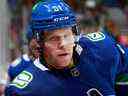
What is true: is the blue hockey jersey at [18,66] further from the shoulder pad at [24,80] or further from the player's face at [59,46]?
the player's face at [59,46]

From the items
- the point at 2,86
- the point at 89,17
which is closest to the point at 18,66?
the point at 2,86

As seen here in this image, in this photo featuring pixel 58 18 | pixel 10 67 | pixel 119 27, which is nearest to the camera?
pixel 58 18

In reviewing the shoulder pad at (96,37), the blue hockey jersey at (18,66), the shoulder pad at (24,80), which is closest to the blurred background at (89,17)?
the blue hockey jersey at (18,66)

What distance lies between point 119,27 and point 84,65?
636cm

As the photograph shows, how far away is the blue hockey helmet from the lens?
293 centimetres

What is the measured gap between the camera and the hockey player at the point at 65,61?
9.64ft

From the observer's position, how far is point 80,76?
3090 millimetres

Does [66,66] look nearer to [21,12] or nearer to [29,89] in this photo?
[29,89]

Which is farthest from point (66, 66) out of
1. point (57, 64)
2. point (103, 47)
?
point (103, 47)

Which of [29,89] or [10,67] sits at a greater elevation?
[29,89]

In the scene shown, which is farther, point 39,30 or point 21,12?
point 21,12

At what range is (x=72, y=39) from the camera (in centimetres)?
297

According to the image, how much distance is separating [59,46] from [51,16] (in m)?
0.14

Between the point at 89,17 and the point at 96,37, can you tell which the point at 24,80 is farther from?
the point at 89,17
